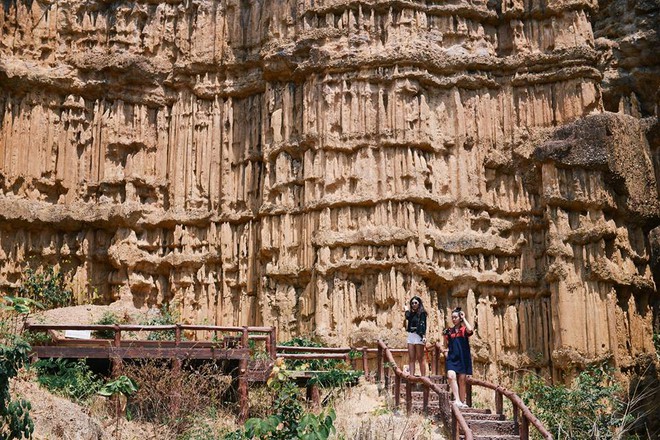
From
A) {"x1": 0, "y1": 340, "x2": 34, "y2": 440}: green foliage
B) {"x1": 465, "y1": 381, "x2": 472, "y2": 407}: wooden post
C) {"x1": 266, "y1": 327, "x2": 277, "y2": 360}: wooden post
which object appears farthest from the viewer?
{"x1": 266, "y1": 327, "x2": 277, "y2": 360}: wooden post

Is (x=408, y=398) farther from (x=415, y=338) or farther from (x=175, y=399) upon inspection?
(x=175, y=399)

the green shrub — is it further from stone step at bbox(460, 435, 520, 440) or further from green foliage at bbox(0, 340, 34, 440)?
green foliage at bbox(0, 340, 34, 440)

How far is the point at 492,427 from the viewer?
14.7 meters

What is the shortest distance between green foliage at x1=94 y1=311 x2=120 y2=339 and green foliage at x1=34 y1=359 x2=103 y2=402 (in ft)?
15.6

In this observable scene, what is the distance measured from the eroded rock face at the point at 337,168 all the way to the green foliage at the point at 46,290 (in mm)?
497

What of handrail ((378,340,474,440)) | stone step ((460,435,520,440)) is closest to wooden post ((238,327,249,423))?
handrail ((378,340,474,440))

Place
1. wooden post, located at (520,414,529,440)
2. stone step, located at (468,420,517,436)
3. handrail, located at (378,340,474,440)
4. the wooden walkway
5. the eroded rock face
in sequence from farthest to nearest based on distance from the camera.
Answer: the eroded rock face → the wooden walkway → stone step, located at (468,420,517,436) → wooden post, located at (520,414,529,440) → handrail, located at (378,340,474,440)

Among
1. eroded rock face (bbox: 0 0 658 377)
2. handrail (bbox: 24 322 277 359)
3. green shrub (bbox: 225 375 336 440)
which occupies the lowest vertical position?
green shrub (bbox: 225 375 336 440)

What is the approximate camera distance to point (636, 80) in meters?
30.4

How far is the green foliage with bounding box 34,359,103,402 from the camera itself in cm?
1777

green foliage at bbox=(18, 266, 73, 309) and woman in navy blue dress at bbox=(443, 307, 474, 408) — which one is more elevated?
green foliage at bbox=(18, 266, 73, 309)

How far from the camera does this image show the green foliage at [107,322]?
23.8 metres

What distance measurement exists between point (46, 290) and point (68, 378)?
12.1 metres

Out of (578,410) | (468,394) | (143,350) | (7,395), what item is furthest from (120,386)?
(578,410)
